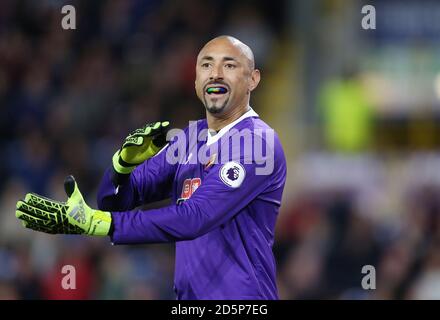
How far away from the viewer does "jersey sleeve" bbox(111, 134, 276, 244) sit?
17.3 feet

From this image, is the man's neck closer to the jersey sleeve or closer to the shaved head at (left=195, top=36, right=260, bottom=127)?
the shaved head at (left=195, top=36, right=260, bottom=127)

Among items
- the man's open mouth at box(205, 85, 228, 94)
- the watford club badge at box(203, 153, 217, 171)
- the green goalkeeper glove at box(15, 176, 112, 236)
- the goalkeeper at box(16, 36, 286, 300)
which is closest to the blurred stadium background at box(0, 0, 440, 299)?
the goalkeeper at box(16, 36, 286, 300)

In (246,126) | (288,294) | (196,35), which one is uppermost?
(196,35)

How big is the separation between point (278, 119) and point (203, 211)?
25.5 ft

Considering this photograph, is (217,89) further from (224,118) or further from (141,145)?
(141,145)

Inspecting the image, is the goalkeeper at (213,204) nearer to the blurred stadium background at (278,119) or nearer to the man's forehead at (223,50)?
the man's forehead at (223,50)

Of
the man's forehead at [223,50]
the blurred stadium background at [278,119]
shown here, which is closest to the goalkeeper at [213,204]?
the man's forehead at [223,50]

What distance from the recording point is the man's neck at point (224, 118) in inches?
226

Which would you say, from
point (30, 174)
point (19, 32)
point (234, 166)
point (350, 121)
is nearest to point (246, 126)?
point (234, 166)

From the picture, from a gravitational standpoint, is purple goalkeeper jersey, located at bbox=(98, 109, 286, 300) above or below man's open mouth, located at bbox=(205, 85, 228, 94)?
below

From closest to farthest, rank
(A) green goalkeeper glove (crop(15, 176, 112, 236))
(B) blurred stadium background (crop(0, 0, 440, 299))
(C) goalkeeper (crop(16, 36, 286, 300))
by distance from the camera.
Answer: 1. (A) green goalkeeper glove (crop(15, 176, 112, 236))
2. (C) goalkeeper (crop(16, 36, 286, 300))
3. (B) blurred stadium background (crop(0, 0, 440, 299))

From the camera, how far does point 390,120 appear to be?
12781 millimetres

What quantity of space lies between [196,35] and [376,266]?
429cm

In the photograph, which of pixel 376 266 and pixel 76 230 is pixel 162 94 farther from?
pixel 76 230
